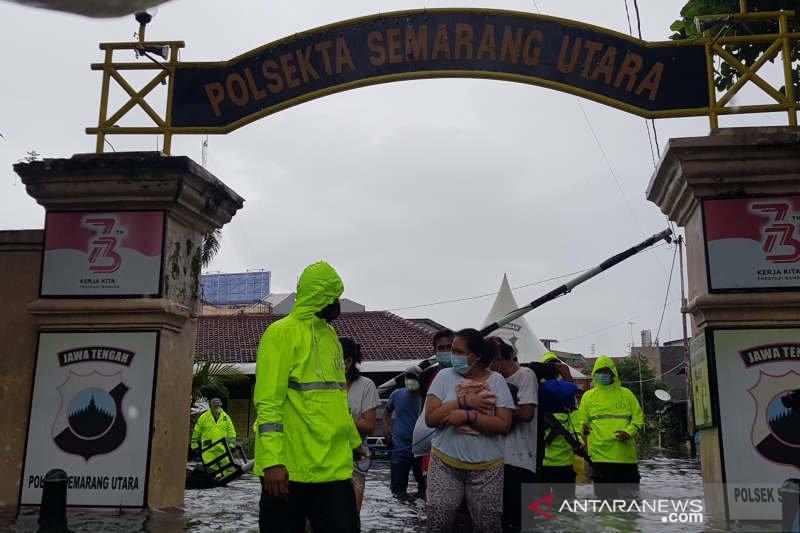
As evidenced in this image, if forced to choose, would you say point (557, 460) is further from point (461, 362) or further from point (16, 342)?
point (16, 342)

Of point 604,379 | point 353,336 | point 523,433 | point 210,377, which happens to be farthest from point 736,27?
point 353,336

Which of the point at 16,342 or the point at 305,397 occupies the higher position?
the point at 16,342

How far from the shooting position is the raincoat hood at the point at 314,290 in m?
4.17

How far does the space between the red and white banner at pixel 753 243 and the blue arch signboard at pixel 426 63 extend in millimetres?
1277

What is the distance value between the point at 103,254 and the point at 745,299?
542 cm

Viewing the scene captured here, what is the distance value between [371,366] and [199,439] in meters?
9.80

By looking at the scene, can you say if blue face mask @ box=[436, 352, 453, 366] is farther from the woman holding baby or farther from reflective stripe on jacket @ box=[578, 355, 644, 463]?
the woman holding baby

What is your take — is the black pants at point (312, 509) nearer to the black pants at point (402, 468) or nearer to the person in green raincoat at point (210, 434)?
the black pants at point (402, 468)

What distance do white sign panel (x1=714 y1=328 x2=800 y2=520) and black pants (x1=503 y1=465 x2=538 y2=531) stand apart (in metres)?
1.58

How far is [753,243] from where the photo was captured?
19.8ft

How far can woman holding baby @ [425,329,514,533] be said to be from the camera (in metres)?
4.96

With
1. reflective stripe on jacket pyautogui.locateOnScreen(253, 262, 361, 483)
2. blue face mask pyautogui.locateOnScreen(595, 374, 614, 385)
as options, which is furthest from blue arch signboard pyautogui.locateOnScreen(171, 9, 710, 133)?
reflective stripe on jacket pyautogui.locateOnScreen(253, 262, 361, 483)

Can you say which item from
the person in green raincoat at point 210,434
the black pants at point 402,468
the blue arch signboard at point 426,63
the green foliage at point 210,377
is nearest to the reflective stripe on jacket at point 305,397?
the blue arch signboard at point 426,63

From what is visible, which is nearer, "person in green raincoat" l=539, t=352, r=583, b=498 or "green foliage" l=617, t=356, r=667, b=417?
"person in green raincoat" l=539, t=352, r=583, b=498
